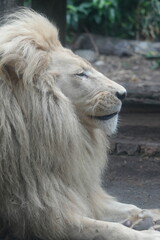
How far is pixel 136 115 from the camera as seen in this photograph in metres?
5.59

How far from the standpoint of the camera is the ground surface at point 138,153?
4195 mm

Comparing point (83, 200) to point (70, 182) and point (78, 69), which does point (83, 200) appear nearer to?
point (70, 182)

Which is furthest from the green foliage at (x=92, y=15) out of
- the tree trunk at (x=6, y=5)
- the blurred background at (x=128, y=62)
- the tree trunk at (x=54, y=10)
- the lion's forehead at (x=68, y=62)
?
the lion's forehead at (x=68, y=62)

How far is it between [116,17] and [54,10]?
492 cm

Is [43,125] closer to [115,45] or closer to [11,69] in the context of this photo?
A: [11,69]

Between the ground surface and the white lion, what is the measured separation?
96 cm

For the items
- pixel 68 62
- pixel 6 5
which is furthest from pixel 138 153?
pixel 68 62

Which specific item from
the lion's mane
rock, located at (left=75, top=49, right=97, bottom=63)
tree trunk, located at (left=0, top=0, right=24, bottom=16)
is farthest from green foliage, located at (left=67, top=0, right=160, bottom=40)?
the lion's mane

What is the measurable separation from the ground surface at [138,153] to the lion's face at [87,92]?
97cm

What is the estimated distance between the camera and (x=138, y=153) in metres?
5.15

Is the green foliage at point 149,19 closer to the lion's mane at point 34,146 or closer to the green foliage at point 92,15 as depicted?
the green foliage at point 92,15

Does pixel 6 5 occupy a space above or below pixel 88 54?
above

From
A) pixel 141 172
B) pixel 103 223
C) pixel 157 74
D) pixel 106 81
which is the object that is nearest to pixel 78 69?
pixel 106 81

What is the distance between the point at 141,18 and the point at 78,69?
26.4ft
